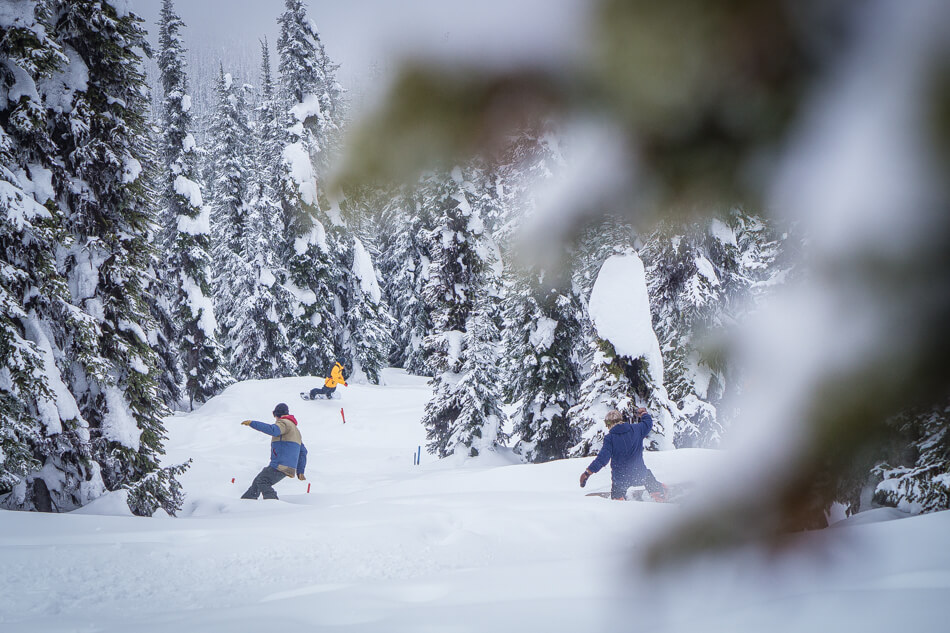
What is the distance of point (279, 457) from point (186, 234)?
515 inches

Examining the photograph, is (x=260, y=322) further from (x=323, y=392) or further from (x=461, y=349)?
(x=461, y=349)

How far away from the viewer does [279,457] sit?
8.52 meters

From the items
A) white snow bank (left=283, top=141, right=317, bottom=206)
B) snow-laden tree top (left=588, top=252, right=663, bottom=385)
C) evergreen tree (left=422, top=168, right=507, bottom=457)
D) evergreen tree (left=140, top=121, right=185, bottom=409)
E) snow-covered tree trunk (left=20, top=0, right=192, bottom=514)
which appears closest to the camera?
white snow bank (left=283, top=141, right=317, bottom=206)

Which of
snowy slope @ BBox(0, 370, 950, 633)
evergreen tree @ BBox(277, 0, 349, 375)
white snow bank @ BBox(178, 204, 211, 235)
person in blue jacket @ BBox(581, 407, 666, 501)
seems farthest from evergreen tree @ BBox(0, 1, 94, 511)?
white snow bank @ BBox(178, 204, 211, 235)

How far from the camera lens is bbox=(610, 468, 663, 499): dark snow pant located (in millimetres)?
6805

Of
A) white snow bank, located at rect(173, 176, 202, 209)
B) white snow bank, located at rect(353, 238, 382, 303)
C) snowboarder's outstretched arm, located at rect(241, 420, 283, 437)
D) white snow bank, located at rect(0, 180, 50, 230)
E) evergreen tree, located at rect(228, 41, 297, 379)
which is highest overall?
white snow bank, located at rect(173, 176, 202, 209)

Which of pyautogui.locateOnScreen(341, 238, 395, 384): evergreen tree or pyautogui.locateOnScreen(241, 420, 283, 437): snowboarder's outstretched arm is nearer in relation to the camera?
pyautogui.locateOnScreen(241, 420, 283, 437): snowboarder's outstretched arm

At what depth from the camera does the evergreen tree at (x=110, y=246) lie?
305 inches

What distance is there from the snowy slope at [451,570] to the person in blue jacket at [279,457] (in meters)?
0.37

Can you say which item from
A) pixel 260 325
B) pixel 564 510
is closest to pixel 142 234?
pixel 564 510

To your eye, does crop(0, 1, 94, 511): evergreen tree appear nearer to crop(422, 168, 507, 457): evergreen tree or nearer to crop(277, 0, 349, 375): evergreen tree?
crop(277, 0, 349, 375): evergreen tree

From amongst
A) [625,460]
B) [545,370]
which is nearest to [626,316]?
[625,460]

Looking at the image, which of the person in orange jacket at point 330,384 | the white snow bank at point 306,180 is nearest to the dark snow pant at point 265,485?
the white snow bank at point 306,180

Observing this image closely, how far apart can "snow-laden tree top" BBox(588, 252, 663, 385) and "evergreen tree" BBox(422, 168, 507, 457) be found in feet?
15.0
